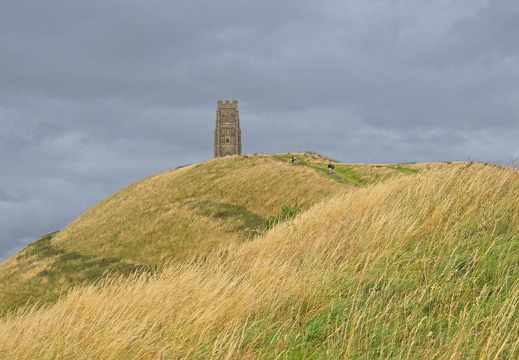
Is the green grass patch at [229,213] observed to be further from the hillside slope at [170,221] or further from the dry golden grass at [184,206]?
the dry golden grass at [184,206]

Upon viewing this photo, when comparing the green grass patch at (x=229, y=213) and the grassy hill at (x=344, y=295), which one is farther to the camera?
the green grass patch at (x=229, y=213)

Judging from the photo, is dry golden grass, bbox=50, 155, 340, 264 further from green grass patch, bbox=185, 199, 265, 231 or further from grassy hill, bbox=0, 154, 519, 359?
grassy hill, bbox=0, 154, 519, 359

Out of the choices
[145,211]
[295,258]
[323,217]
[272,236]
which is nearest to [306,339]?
[295,258]

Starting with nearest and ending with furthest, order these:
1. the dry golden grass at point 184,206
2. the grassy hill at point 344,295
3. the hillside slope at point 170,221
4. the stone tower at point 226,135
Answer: the grassy hill at point 344,295
the hillside slope at point 170,221
the dry golden grass at point 184,206
the stone tower at point 226,135

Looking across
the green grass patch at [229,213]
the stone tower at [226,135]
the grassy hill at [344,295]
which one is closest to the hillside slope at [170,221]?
the green grass patch at [229,213]

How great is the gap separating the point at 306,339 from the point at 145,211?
130 ft

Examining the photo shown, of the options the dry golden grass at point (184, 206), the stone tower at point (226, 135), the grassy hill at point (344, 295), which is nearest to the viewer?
the grassy hill at point (344, 295)

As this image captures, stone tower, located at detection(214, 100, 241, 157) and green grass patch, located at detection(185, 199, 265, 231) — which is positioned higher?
stone tower, located at detection(214, 100, 241, 157)

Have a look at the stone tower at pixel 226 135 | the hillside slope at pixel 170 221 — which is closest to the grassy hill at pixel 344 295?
the hillside slope at pixel 170 221

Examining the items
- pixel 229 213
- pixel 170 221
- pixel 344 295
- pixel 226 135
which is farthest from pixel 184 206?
pixel 226 135

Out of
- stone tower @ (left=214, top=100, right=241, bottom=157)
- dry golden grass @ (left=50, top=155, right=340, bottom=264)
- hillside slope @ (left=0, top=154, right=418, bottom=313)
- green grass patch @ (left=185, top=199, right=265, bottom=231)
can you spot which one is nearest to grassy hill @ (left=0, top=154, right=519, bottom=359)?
hillside slope @ (left=0, top=154, right=418, bottom=313)

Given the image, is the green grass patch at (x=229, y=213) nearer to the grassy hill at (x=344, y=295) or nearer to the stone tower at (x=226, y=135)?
the grassy hill at (x=344, y=295)

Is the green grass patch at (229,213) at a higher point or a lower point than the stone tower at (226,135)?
lower

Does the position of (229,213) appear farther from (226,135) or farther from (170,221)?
(226,135)
